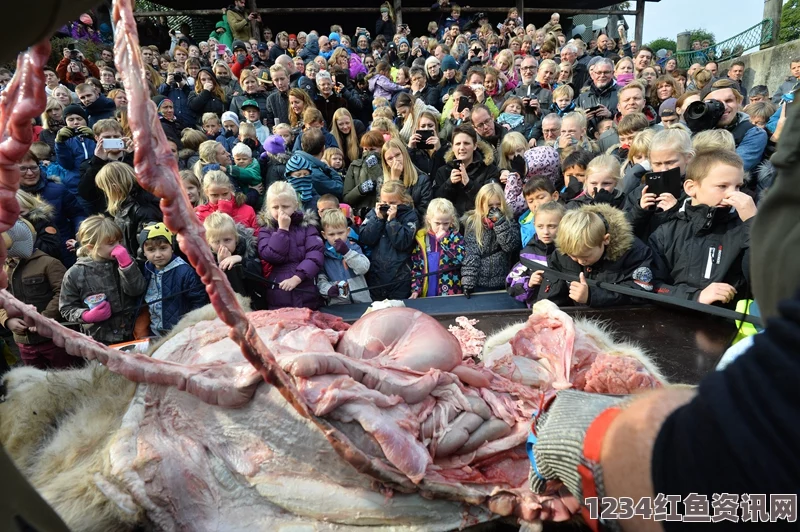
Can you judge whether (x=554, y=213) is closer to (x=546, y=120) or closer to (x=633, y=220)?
(x=633, y=220)

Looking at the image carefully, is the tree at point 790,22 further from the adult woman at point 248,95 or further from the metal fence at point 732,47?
the adult woman at point 248,95

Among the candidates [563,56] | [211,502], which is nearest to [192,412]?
[211,502]

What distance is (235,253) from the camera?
384 centimetres

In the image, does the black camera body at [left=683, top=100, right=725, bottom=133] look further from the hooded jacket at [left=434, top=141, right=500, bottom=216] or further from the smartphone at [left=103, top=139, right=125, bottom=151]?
the smartphone at [left=103, top=139, right=125, bottom=151]

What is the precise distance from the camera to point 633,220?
3674 mm

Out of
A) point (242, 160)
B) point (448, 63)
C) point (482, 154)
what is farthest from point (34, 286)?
point (448, 63)

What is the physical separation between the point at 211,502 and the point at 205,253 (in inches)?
34.8

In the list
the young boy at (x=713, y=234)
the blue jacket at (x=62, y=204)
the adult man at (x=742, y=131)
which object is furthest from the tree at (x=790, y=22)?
the blue jacket at (x=62, y=204)

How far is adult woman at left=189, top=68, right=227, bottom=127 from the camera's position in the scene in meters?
7.62

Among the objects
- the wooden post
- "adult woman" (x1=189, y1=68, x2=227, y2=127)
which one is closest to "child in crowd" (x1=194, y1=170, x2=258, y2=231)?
"adult woman" (x1=189, y1=68, x2=227, y2=127)

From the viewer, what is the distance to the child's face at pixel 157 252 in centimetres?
354

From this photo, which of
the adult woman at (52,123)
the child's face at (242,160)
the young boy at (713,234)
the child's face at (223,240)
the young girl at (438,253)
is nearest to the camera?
the young boy at (713,234)

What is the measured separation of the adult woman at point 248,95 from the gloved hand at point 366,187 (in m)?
3.73

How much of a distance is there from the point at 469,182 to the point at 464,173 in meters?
0.12
